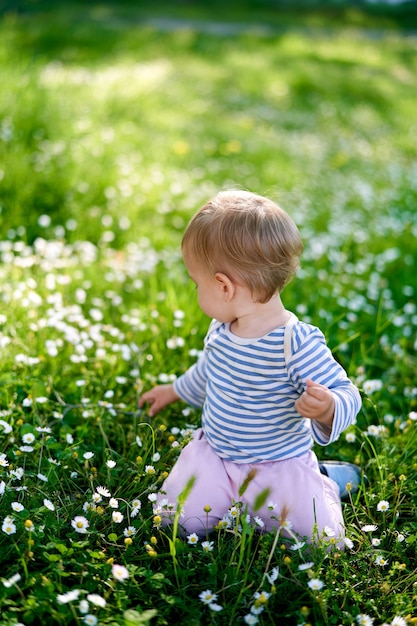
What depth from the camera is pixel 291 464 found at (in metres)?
2.43

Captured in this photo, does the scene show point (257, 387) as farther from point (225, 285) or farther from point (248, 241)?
point (248, 241)

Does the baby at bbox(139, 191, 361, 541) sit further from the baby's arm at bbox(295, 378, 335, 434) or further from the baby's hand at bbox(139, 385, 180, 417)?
the baby's hand at bbox(139, 385, 180, 417)

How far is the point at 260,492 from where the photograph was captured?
7.77ft

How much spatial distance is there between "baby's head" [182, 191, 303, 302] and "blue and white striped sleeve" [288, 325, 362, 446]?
20cm

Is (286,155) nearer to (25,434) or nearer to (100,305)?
(100,305)

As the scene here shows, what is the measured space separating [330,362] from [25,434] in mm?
1118

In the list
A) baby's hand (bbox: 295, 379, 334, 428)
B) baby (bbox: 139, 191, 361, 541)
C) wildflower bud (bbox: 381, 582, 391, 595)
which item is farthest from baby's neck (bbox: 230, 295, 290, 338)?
wildflower bud (bbox: 381, 582, 391, 595)

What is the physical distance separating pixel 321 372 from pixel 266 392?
0.69ft

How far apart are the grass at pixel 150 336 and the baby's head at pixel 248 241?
436 mm

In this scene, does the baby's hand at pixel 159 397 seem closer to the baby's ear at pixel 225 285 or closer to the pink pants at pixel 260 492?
the pink pants at pixel 260 492

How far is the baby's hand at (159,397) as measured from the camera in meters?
2.81

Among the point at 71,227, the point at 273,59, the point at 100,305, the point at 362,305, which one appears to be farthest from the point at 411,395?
the point at 273,59

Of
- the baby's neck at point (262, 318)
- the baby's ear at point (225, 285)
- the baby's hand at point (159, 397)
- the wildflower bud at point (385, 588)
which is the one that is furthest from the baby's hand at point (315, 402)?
the baby's hand at point (159, 397)

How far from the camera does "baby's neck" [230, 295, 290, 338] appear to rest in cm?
236
